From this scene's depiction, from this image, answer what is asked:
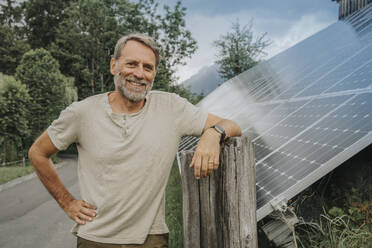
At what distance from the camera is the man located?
2.01 metres

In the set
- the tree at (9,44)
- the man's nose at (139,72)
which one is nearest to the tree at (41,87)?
the tree at (9,44)

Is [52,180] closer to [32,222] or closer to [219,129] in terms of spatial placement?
[219,129]

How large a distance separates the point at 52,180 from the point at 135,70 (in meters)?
1.16

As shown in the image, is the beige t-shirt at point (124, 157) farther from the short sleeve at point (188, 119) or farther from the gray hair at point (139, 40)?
the gray hair at point (139, 40)

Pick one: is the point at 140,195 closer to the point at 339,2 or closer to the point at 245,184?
the point at 245,184

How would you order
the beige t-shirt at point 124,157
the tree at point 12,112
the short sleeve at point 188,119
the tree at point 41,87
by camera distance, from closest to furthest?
the beige t-shirt at point 124,157 < the short sleeve at point 188,119 < the tree at point 12,112 < the tree at point 41,87

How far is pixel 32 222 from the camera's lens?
729 cm

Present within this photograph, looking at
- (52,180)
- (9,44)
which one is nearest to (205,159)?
(52,180)

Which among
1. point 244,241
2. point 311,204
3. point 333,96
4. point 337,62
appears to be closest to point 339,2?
point 337,62

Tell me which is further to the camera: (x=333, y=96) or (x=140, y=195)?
(x=333, y=96)

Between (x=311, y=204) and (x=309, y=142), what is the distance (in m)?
1.32

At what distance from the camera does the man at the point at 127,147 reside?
2.01 m

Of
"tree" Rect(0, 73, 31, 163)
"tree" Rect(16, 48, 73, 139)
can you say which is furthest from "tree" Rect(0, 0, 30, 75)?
"tree" Rect(0, 73, 31, 163)

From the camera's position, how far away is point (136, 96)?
2.17 m
